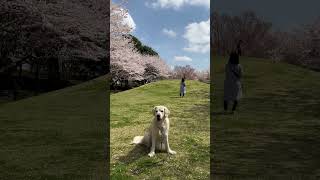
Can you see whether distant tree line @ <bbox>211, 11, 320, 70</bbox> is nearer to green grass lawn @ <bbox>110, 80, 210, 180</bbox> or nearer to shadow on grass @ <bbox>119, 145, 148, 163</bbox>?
green grass lawn @ <bbox>110, 80, 210, 180</bbox>

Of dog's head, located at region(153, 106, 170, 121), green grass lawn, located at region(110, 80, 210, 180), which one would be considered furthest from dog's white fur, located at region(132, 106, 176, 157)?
green grass lawn, located at region(110, 80, 210, 180)

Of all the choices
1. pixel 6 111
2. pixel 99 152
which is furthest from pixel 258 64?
pixel 99 152

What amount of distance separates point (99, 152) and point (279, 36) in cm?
2613

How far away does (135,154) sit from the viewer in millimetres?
12125

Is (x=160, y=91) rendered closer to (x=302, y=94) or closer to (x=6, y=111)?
(x=302, y=94)

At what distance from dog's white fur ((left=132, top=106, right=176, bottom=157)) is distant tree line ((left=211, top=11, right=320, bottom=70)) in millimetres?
20580

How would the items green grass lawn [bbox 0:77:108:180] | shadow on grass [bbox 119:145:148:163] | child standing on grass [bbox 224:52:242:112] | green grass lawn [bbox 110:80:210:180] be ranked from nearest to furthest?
green grass lawn [bbox 110:80:210:180]
green grass lawn [bbox 0:77:108:180]
shadow on grass [bbox 119:145:148:163]
child standing on grass [bbox 224:52:242:112]

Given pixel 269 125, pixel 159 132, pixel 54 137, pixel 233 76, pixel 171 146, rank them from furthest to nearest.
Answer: pixel 269 125
pixel 233 76
pixel 54 137
pixel 171 146
pixel 159 132

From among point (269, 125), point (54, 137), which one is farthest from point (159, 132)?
point (269, 125)

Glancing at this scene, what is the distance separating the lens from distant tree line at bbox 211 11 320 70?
31.6m

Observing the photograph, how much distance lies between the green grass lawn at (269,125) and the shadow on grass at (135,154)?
1.99m

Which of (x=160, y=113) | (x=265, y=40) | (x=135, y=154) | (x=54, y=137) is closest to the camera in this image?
(x=160, y=113)

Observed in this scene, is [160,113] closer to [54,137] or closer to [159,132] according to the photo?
[159,132]

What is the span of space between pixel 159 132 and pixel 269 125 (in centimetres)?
972
